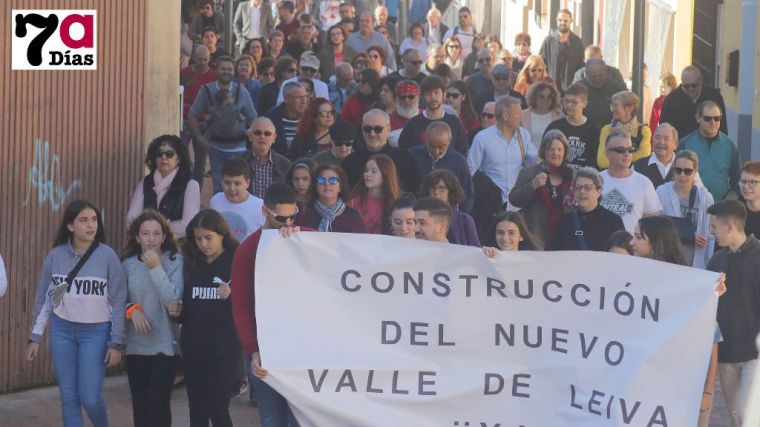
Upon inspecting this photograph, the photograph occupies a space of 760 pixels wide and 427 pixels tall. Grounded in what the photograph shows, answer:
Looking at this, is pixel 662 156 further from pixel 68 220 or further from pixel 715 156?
pixel 68 220

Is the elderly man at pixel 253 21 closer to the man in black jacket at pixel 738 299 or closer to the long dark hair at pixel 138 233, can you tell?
the long dark hair at pixel 138 233

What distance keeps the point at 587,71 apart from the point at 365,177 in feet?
17.8

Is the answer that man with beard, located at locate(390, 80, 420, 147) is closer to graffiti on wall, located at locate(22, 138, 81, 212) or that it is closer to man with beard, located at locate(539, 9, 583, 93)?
graffiti on wall, located at locate(22, 138, 81, 212)

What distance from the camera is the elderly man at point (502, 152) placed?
13914 millimetres

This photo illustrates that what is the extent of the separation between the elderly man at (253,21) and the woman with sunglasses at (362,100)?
8120 millimetres

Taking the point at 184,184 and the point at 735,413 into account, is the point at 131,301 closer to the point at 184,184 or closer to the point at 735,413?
the point at 184,184

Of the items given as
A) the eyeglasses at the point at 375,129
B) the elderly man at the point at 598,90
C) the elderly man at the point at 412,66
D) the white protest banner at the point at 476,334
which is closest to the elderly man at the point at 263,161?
the eyeglasses at the point at 375,129

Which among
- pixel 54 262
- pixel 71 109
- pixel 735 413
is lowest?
pixel 735 413

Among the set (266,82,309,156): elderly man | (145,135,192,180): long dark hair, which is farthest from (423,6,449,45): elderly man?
(145,135,192,180): long dark hair

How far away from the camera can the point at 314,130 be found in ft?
48.0

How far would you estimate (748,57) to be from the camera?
20484 mm

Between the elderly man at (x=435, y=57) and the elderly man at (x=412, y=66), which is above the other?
the elderly man at (x=435, y=57)

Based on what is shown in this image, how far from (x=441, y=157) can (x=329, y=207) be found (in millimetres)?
2265

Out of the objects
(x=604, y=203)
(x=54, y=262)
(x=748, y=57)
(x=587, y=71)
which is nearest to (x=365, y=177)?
(x=604, y=203)
